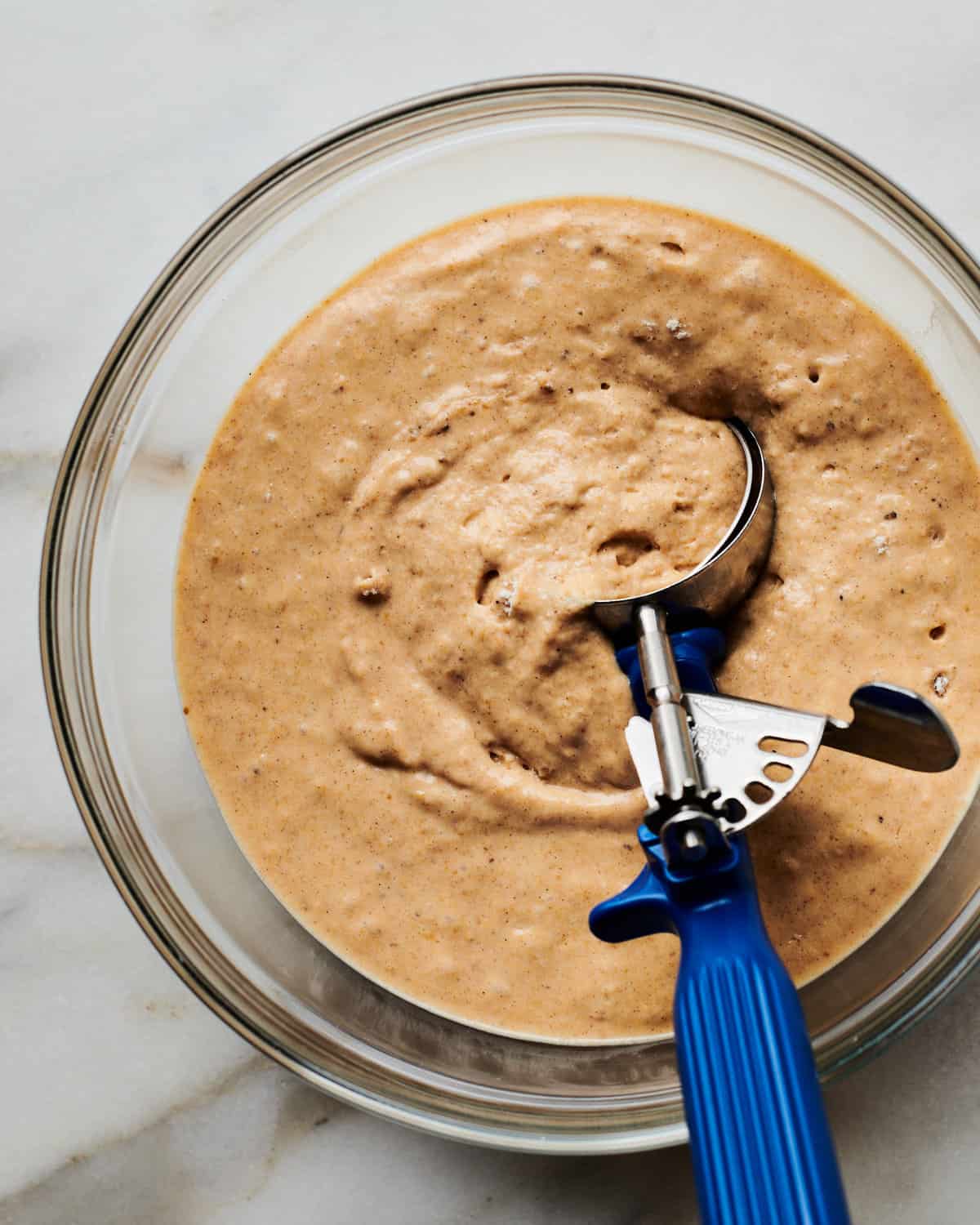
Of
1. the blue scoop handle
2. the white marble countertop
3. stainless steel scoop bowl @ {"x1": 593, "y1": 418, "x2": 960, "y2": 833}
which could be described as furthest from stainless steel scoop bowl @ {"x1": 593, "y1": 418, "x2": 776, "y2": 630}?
the white marble countertop

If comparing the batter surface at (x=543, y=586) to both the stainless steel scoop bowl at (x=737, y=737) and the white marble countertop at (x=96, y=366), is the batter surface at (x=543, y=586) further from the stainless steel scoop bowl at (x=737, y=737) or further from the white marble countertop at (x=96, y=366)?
the white marble countertop at (x=96, y=366)

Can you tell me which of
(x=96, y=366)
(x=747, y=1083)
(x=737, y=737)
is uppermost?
(x=96, y=366)

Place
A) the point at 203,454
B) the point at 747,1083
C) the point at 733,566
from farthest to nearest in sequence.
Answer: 1. the point at 203,454
2. the point at 733,566
3. the point at 747,1083

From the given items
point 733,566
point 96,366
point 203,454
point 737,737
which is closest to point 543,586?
point 733,566

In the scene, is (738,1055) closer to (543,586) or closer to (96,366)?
(543,586)

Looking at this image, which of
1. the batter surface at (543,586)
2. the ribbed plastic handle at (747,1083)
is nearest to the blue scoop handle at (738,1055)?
the ribbed plastic handle at (747,1083)

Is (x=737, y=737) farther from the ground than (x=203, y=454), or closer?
closer

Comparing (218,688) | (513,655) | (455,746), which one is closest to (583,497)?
(513,655)
